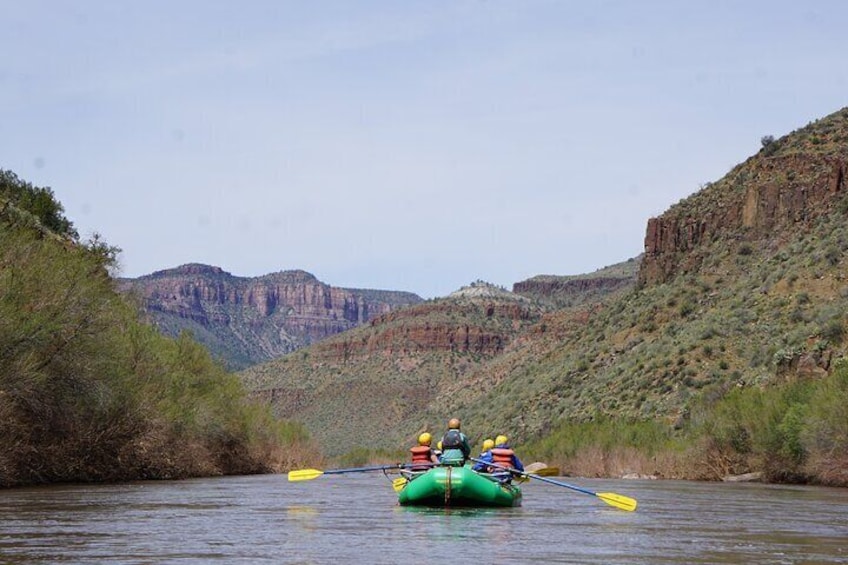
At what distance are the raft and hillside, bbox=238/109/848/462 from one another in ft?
101

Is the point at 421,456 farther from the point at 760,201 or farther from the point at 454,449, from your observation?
the point at 760,201

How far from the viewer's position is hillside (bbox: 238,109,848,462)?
2687 inches

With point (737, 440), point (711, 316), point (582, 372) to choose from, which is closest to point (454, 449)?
point (737, 440)

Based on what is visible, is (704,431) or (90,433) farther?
(704,431)

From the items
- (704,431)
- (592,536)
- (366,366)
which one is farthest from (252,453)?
(366,366)

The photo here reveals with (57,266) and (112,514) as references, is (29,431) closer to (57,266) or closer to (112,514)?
(57,266)

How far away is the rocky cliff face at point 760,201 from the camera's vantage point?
87.0m

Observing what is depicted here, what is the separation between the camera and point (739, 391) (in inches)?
2224

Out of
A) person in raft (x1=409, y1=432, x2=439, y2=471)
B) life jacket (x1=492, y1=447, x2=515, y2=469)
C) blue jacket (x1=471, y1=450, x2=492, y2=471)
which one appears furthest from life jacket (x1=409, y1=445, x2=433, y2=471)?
life jacket (x1=492, y1=447, x2=515, y2=469)

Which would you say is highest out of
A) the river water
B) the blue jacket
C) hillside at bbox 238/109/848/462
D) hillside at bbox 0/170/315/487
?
hillside at bbox 238/109/848/462

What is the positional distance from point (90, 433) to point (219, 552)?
22.2 m

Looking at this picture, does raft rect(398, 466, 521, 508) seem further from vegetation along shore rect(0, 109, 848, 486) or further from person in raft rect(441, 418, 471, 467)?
vegetation along shore rect(0, 109, 848, 486)

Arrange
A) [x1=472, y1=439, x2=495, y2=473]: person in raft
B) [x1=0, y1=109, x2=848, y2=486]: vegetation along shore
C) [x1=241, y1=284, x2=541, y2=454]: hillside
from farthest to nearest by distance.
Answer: [x1=241, y1=284, x2=541, y2=454]: hillside, [x1=0, y1=109, x2=848, y2=486]: vegetation along shore, [x1=472, y1=439, x2=495, y2=473]: person in raft

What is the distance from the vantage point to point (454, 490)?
27.3 m
